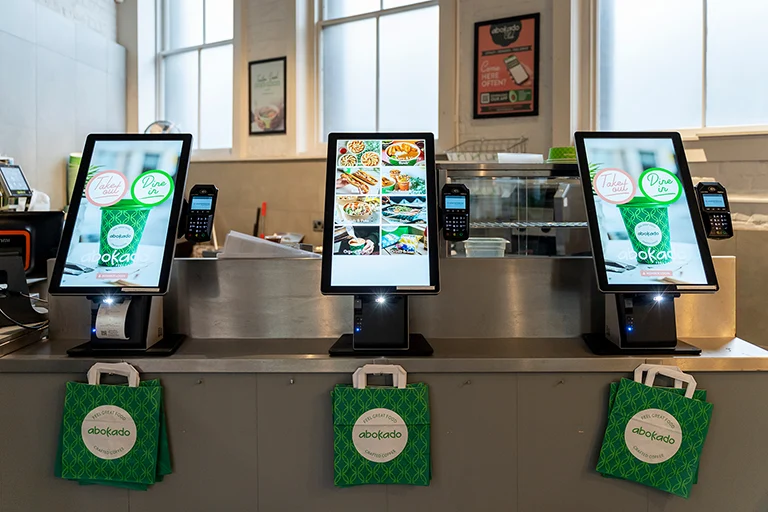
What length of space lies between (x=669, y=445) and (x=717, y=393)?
0.17 m

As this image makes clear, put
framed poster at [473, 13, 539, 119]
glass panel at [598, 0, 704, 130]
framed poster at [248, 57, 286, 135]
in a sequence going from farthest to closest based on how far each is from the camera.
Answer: framed poster at [248, 57, 286, 135], framed poster at [473, 13, 539, 119], glass panel at [598, 0, 704, 130]

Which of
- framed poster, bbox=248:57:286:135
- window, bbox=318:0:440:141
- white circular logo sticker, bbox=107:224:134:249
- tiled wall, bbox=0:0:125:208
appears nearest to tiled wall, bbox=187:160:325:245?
framed poster, bbox=248:57:286:135

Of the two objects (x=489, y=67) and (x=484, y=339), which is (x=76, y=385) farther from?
(x=489, y=67)

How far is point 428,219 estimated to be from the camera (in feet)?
5.33

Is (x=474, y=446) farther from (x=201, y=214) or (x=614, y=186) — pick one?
(x=201, y=214)

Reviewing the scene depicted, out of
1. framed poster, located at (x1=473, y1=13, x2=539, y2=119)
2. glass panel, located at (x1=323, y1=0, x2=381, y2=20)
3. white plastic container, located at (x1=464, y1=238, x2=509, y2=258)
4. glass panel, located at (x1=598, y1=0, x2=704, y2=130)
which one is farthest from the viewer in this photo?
glass panel, located at (x1=323, y1=0, x2=381, y2=20)

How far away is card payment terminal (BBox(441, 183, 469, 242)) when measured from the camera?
167 cm

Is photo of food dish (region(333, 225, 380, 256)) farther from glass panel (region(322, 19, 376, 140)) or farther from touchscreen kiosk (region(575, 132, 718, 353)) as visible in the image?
glass panel (region(322, 19, 376, 140))

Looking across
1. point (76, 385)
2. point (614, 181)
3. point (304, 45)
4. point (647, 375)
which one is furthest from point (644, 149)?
point (304, 45)

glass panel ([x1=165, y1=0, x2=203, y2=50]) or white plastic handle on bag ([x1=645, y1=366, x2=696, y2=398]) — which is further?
glass panel ([x1=165, y1=0, x2=203, y2=50])

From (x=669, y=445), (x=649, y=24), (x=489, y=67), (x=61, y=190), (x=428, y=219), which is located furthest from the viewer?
(x=61, y=190)

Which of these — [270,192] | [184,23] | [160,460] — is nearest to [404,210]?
[160,460]

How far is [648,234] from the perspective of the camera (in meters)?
1.59

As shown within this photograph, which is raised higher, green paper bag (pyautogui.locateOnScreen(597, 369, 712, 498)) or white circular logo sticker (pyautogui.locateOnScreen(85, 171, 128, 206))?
white circular logo sticker (pyautogui.locateOnScreen(85, 171, 128, 206))
